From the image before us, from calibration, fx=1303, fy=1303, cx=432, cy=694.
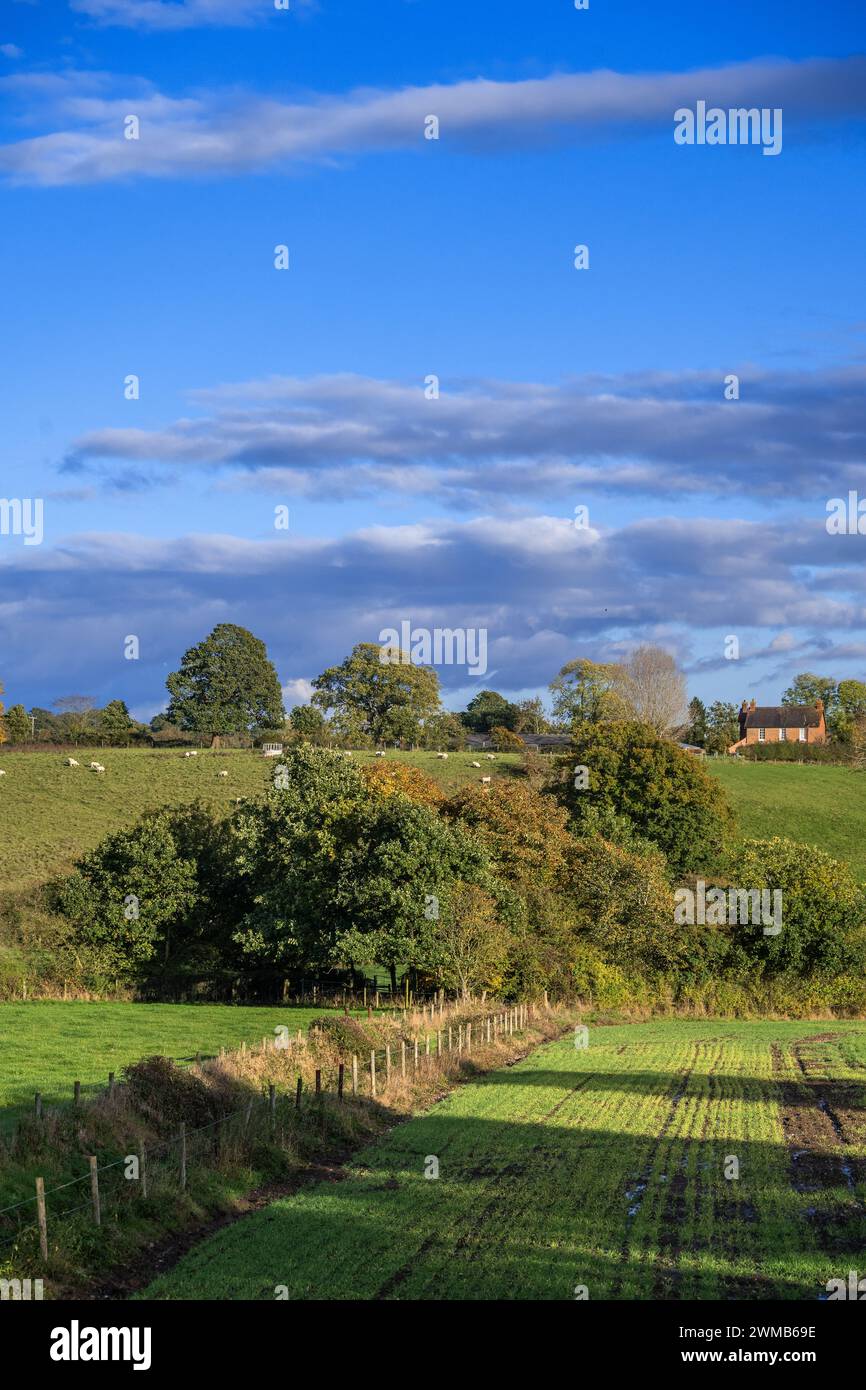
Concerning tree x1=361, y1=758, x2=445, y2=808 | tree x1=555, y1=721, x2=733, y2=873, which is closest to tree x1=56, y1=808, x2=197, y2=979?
tree x1=361, y1=758, x2=445, y2=808

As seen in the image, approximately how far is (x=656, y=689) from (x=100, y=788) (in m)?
60.0

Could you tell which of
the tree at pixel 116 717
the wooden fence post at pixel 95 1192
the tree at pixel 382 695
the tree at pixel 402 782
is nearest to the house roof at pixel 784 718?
the tree at pixel 382 695

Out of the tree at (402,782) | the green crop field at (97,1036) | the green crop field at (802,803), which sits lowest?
the green crop field at (97,1036)

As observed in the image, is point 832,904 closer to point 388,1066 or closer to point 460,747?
point 388,1066

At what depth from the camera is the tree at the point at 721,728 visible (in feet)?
500

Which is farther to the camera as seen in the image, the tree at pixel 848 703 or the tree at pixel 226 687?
the tree at pixel 848 703

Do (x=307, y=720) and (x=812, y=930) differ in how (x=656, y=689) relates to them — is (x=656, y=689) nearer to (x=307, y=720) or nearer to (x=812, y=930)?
(x=307, y=720)

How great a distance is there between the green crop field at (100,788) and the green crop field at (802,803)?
→ 20.7m

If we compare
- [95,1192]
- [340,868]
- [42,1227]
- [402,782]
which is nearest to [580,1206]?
[95,1192]

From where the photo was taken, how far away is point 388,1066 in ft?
105

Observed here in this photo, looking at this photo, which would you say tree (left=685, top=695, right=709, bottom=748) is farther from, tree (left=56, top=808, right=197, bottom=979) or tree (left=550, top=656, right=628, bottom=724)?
tree (left=56, top=808, right=197, bottom=979)

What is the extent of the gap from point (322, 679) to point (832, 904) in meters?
93.1

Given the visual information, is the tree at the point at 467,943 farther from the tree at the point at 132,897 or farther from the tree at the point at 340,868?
the tree at the point at 132,897

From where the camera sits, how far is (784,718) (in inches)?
7274
